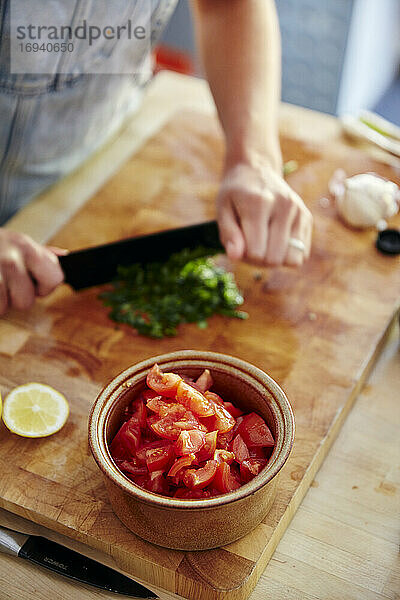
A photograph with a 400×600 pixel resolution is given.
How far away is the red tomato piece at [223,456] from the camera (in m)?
1.18

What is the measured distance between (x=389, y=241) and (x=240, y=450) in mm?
902

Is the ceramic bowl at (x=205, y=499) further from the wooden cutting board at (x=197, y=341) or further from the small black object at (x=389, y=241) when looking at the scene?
the small black object at (x=389, y=241)

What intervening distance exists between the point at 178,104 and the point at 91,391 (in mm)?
1275

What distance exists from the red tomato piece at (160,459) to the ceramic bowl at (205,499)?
A: 0.18 feet

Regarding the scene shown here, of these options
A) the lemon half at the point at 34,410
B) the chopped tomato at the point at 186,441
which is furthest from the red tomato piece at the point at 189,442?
the lemon half at the point at 34,410

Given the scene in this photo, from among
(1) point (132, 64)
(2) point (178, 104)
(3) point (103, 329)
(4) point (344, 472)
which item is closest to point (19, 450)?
(3) point (103, 329)

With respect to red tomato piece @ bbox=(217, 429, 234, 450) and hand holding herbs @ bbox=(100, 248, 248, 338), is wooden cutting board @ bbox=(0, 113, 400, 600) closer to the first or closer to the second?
hand holding herbs @ bbox=(100, 248, 248, 338)

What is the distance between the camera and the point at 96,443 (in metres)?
1.20

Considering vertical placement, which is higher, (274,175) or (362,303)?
(274,175)

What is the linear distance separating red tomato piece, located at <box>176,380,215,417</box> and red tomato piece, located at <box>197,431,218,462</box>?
0.05 metres

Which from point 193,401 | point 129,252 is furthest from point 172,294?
point 193,401

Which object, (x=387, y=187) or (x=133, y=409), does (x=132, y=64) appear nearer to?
(x=387, y=187)

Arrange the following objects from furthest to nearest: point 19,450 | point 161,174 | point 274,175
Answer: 1. point 161,174
2. point 274,175
3. point 19,450

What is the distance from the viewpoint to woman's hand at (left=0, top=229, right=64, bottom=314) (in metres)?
1.63
